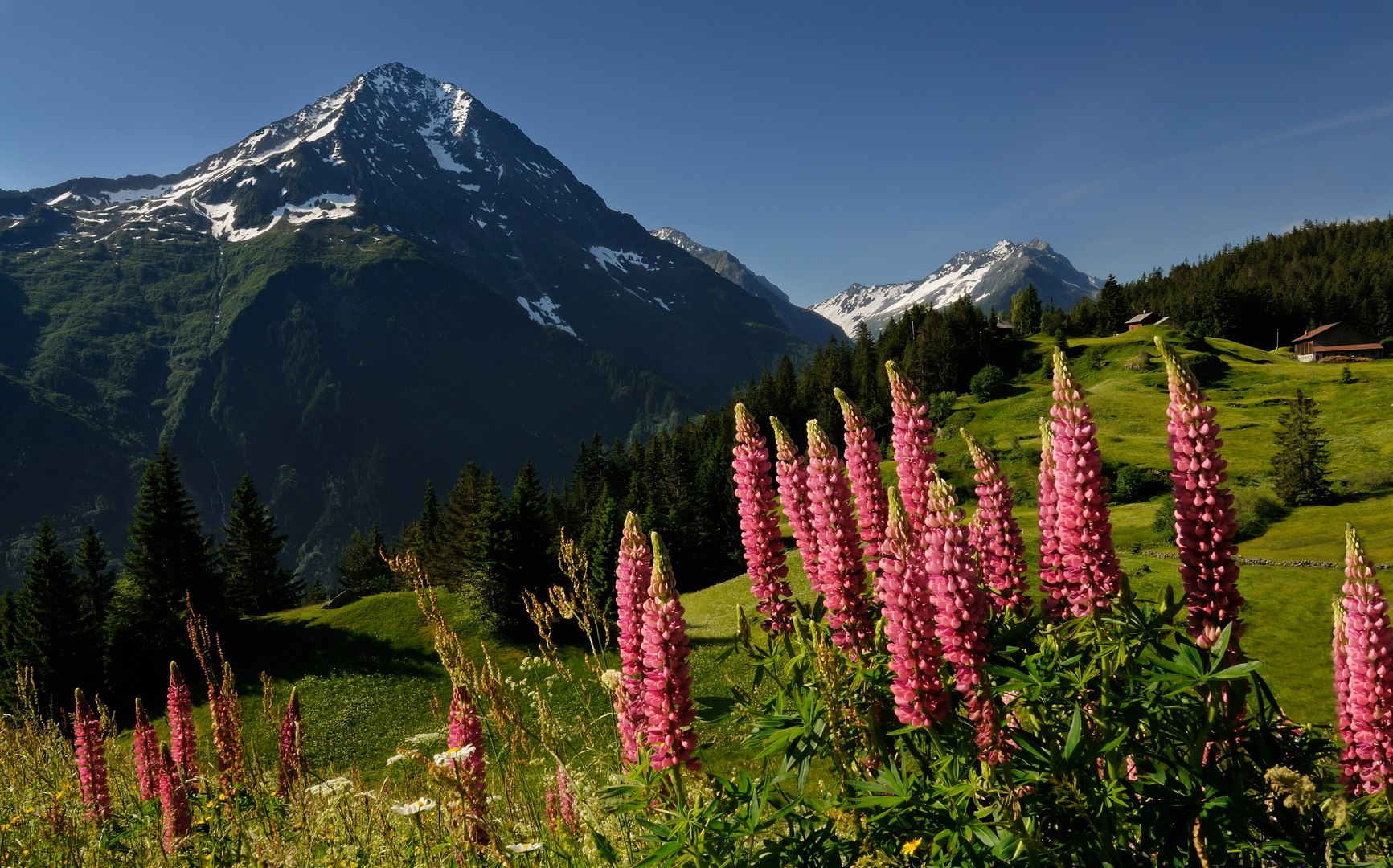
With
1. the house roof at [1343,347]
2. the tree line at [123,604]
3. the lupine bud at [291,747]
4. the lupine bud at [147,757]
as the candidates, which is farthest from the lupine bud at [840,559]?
the house roof at [1343,347]

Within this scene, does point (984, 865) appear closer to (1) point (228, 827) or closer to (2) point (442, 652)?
(2) point (442, 652)

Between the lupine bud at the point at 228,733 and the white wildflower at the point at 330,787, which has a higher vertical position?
the lupine bud at the point at 228,733

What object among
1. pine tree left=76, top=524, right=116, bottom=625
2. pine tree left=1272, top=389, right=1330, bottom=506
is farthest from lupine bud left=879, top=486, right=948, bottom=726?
pine tree left=1272, top=389, right=1330, bottom=506

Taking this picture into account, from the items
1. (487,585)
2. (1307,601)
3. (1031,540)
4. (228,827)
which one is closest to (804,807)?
(228,827)

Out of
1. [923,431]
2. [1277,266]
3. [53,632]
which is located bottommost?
[53,632]

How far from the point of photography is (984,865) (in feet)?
8.40

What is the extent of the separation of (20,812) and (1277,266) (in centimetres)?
20075

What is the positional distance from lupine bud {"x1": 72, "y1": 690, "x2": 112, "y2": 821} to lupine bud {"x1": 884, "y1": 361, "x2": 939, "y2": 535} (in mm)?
8963

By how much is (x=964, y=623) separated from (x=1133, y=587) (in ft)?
95.0

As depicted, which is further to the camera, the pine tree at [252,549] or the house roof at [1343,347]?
the house roof at [1343,347]

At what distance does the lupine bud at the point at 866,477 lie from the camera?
4078mm

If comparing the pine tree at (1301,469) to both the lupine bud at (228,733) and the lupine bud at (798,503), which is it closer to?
the lupine bud at (798,503)

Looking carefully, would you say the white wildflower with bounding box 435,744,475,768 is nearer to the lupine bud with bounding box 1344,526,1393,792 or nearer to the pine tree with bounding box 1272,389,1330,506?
the lupine bud with bounding box 1344,526,1393,792

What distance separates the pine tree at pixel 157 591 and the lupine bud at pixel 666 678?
150 ft
